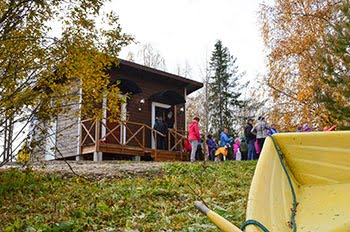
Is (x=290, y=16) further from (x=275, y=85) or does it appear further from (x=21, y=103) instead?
(x=21, y=103)

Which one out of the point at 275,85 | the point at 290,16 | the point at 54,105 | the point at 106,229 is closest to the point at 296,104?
the point at 275,85

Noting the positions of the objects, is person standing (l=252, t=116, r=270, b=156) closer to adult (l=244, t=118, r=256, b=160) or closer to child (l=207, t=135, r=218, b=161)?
adult (l=244, t=118, r=256, b=160)

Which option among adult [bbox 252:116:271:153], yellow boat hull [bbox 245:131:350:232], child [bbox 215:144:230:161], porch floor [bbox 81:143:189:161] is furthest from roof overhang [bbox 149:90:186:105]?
yellow boat hull [bbox 245:131:350:232]

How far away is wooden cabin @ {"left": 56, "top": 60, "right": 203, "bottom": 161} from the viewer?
1762 cm

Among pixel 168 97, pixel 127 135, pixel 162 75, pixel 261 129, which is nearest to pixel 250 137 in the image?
pixel 261 129

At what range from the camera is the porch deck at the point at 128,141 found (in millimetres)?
17125

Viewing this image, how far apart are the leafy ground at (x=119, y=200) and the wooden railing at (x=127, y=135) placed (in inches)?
279

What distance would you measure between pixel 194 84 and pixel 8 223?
16.9m

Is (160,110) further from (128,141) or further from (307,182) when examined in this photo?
(307,182)

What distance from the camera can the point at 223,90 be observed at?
40812mm

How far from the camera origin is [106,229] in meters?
5.59

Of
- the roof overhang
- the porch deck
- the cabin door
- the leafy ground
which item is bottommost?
the leafy ground

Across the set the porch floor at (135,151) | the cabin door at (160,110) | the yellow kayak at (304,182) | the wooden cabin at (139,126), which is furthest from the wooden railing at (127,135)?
the yellow kayak at (304,182)

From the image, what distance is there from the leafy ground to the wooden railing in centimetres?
708
